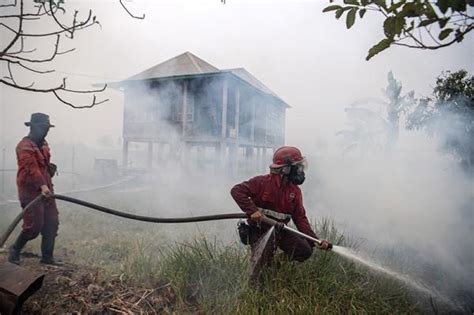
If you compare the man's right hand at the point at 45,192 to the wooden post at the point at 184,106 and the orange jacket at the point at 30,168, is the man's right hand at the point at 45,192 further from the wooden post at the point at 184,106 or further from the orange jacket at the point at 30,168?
the wooden post at the point at 184,106

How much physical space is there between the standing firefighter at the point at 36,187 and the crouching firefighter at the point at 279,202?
2.34 metres

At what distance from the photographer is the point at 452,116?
7.30 m

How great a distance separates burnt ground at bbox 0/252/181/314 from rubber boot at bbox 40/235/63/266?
19.5 inches

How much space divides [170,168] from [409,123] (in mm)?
9340

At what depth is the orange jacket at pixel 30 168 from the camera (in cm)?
346

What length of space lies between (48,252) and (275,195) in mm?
2913

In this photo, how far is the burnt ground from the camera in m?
2.55

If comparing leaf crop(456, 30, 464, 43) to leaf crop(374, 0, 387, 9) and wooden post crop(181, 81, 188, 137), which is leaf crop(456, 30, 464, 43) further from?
wooden post crop(181, 81, 188, 137)

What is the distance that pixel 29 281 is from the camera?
7.84ft

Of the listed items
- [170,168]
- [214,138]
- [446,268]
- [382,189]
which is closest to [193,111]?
[214,138]

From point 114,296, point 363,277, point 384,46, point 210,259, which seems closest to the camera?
point 384,46

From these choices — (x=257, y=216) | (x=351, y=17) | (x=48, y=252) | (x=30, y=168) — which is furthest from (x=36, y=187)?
(x=351, y=17)

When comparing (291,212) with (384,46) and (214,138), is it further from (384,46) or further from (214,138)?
(214,138)

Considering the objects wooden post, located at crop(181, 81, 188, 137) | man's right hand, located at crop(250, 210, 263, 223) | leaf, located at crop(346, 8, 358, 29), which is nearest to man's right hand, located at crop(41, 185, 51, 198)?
man's right hand, located at crop(250, 210, 263, 223)
